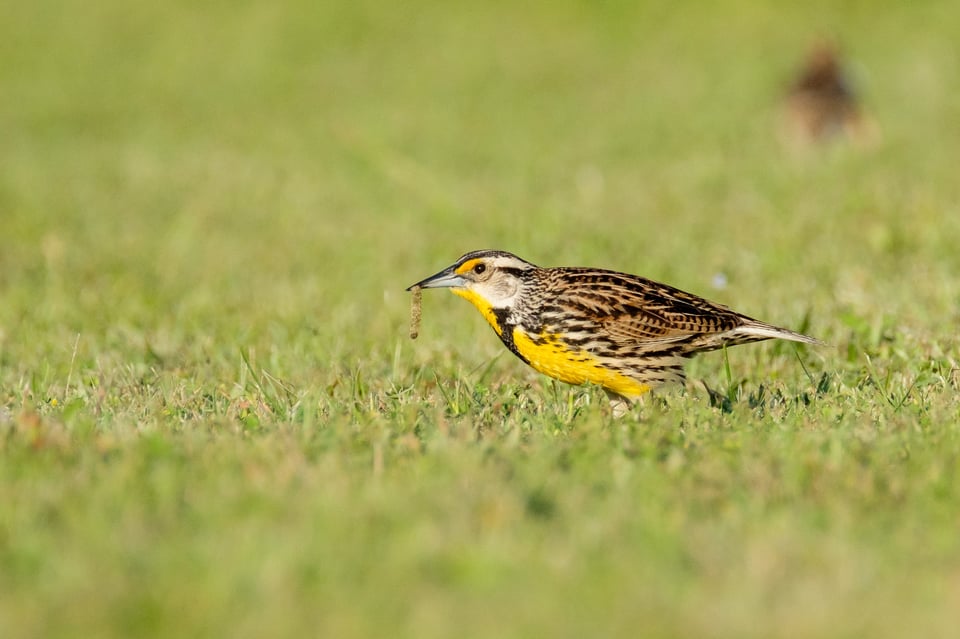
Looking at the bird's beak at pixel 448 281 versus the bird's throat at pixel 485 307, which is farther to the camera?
the bird's beak at pixel 448 281

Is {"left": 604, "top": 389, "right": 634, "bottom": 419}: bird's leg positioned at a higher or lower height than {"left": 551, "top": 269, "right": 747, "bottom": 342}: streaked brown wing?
lower

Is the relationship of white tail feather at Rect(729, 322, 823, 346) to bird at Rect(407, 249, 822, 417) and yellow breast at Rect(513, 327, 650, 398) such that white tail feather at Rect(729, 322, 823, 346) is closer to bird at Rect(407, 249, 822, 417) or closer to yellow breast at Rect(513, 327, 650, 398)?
bird at Rect(407, 249, 822, 417)

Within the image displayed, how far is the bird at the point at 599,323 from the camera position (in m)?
7.01

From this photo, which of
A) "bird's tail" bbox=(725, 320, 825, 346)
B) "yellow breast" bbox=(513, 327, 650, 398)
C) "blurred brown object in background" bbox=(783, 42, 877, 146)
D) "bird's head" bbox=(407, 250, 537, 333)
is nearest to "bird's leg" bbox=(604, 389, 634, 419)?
"yellow breast" bbox=(513, 327, 650, 398)

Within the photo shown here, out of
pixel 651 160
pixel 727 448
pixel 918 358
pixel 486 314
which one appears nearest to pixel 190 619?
pixel 727 448

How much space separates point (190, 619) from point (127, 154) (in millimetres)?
17751

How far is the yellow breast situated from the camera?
7.01 metres

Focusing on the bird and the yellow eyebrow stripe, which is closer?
the bird

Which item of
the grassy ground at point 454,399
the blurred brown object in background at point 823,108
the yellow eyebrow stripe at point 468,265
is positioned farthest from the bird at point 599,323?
the blurred brown object in background at point 823,108

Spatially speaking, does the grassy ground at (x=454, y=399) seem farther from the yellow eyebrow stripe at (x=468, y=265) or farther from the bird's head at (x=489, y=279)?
the yellow eyebrow stripe at (x=468, y=265)

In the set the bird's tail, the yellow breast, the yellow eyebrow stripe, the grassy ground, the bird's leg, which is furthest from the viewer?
the yellow eyebrow stripe

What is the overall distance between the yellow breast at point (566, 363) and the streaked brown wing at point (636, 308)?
17 cm

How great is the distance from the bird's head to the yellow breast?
0.24m

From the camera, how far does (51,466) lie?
523 cm
